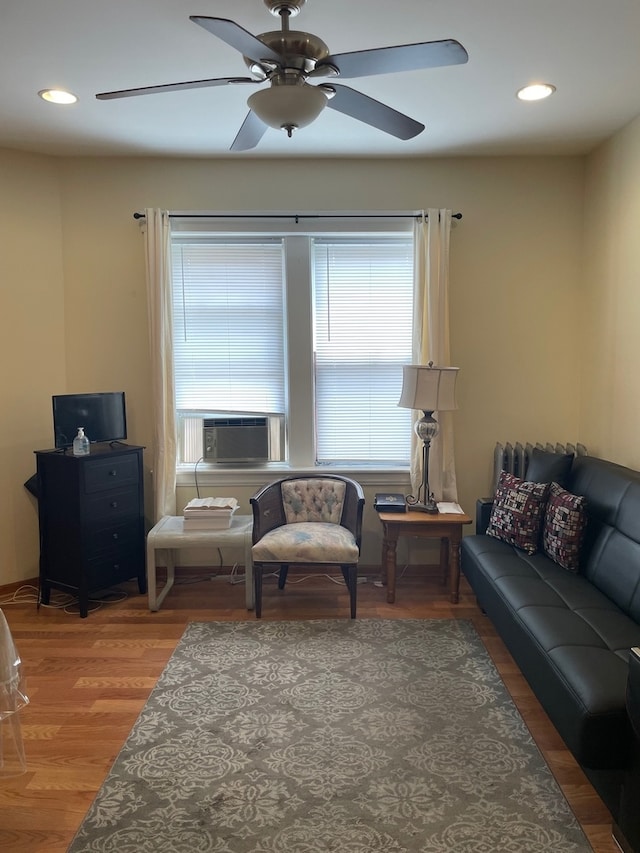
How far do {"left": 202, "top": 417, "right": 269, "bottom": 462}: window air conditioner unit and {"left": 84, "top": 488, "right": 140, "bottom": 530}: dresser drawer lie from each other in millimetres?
605

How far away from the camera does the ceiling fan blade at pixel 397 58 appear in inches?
66.5

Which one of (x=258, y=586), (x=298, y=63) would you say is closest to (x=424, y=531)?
(x=258, y=586)

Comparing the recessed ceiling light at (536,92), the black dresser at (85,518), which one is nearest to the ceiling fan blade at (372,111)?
the recessed ceiling light at (536,92)

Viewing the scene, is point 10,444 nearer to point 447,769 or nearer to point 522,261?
point 447,769

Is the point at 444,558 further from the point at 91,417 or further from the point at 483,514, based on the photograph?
the point at 91,417

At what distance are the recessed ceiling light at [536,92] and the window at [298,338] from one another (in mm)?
1161

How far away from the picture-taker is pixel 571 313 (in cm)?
388

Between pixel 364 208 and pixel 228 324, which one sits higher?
pixel 364 208

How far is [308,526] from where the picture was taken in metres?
3.54

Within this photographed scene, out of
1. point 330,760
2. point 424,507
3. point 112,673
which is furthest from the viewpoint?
point 424,507

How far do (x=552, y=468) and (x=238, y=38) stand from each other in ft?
8.74

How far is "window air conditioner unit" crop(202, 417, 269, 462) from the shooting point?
402 centimetres

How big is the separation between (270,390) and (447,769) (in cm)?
260

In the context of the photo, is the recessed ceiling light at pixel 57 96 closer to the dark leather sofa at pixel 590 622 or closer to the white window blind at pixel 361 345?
the white window blind at pixel 361 345
